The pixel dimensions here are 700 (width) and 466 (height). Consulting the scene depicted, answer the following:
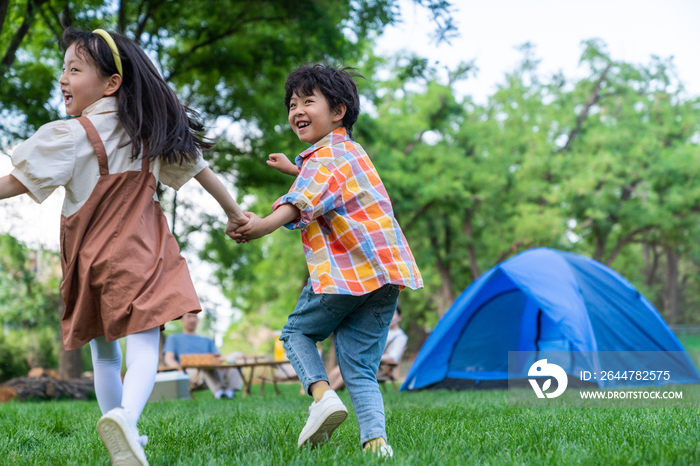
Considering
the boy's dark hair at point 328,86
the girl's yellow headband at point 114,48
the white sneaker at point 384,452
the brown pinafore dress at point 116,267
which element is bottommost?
the white sneaker at point 384,452

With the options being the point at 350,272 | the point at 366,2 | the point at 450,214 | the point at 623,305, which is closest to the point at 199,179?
the point at 350,272

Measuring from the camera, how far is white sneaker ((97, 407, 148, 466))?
178 centimetres

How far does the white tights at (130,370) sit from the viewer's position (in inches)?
77.3

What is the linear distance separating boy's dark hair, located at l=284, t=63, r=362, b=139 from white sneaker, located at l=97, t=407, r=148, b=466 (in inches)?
57.4

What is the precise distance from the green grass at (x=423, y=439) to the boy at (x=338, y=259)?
0.22 m

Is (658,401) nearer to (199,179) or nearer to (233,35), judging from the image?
(199,179)

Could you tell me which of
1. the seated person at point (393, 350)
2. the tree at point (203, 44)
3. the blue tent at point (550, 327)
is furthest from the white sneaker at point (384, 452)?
the tree at point (203, 44)

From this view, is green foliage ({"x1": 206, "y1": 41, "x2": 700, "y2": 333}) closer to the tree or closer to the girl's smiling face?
the tree

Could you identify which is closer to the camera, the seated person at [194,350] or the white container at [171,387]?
the white container at [171,387]

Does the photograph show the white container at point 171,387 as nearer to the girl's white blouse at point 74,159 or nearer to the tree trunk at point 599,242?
the girl's white blouse at point 74,159

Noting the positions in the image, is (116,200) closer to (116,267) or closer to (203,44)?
(116,267)

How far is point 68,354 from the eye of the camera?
10.3 m

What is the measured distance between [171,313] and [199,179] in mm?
557

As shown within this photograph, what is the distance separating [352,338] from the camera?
2.42 metres
